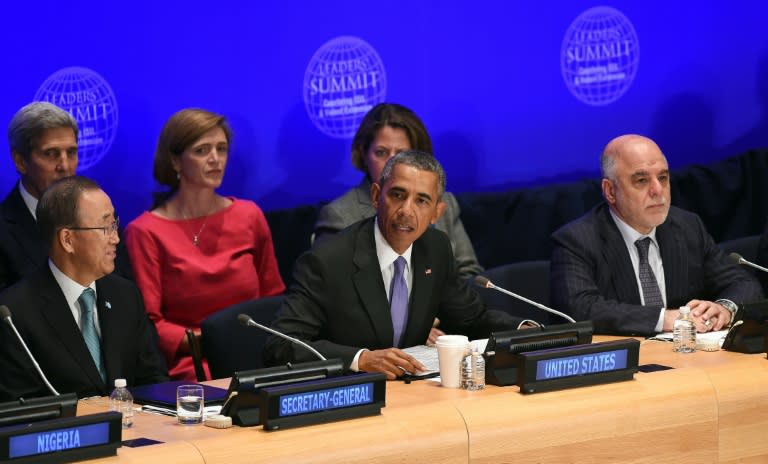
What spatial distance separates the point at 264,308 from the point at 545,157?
9.29ft

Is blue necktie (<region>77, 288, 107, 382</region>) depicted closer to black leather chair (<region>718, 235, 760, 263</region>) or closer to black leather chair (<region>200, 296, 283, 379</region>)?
black leather chair (<region>200, 296, 283, 379</region>)

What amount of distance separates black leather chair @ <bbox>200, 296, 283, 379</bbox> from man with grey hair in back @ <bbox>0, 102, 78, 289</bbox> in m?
0.84

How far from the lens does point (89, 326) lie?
13.2ft

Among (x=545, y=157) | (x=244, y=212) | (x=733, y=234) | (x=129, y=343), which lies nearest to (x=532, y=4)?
(x=545, y=157)

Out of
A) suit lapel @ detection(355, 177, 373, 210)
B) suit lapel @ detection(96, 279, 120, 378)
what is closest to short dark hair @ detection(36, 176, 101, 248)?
suit lapel @ detection(96, 279, 120, 378)

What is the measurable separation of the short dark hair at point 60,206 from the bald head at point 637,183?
1.97 m

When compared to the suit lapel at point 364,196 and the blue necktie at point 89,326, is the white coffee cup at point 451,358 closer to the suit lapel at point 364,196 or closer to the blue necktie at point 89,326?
the blue necktie at point 89,326

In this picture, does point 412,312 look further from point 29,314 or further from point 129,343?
point 29,314

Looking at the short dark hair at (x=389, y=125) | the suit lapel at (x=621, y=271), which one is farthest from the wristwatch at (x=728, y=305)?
the short dark hair at (x=389, y=125)

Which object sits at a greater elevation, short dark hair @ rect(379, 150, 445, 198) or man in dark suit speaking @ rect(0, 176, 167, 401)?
short dark hair @ rect(379, 150, 445, 198)

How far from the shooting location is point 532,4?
22.2 ft

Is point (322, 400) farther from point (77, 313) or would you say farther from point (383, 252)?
point (383, 252)

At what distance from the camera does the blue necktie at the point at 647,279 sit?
16.0 ft

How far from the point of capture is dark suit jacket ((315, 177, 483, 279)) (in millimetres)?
5418
